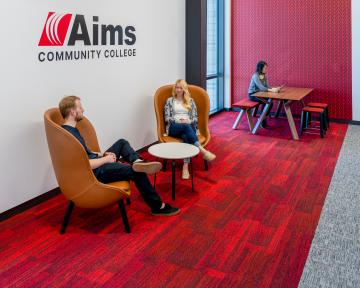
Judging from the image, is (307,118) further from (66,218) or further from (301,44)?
(66,218)

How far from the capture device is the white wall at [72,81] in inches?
139

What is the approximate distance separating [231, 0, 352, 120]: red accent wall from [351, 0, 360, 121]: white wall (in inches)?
2.8

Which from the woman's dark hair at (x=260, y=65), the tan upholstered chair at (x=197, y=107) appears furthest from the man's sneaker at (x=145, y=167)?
the woman's dark hair at (x=260, y=65)

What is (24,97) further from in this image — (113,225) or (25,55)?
(113,225)

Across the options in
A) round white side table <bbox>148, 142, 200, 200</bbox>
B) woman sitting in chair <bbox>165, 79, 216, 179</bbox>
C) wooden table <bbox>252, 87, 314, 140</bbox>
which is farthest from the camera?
wooden table <bbox>252, 87, 314, 140</bbox>

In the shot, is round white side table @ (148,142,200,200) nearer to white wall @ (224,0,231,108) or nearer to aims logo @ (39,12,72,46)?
aims logo @ (39,12,72,46)

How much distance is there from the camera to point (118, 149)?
3.86 m

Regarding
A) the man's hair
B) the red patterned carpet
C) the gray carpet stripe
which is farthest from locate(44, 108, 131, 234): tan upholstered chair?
the gray carpet stripe

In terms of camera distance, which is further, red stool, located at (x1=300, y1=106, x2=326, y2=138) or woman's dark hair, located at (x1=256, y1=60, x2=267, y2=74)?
woman's dark hair, located at (x1=256, y1=60, x2=267, y2=74)

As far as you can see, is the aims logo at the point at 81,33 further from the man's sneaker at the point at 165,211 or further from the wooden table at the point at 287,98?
the wooden table at the point at 287,98

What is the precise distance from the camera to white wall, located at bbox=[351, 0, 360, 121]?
7062 millimetres

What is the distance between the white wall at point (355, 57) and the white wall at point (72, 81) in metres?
3.14

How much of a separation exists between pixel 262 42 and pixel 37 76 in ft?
17.6

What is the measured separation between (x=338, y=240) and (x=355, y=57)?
4.97 metres
